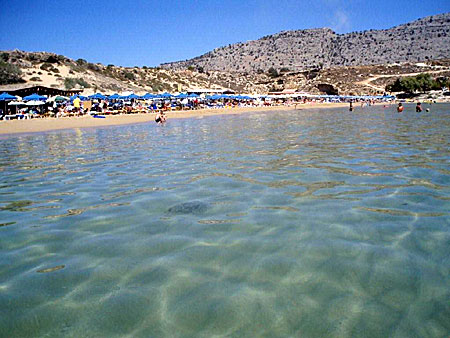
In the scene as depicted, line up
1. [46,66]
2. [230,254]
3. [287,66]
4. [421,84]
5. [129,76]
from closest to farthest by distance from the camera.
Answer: [230,254] → [46,66] → [129,76] → [421,84] → [287,66]

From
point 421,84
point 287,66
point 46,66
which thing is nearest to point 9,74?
point 46,66

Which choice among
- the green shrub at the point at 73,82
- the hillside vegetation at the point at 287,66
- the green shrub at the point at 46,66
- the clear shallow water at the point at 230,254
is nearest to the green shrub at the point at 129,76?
the hillside vegetation at the point at 287,66

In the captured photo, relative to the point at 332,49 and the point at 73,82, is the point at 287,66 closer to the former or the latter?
the point at 332,49

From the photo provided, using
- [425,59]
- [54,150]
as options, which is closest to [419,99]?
[425,59]

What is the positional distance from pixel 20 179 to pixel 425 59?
114m

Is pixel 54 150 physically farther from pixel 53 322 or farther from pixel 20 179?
pixel 53 322

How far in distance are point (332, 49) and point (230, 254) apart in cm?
12963

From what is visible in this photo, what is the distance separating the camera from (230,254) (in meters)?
3.13

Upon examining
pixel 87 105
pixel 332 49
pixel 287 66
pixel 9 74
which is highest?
pixel 332 49

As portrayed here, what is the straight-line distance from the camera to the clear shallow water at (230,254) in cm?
223

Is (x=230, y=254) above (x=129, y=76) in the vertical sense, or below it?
below

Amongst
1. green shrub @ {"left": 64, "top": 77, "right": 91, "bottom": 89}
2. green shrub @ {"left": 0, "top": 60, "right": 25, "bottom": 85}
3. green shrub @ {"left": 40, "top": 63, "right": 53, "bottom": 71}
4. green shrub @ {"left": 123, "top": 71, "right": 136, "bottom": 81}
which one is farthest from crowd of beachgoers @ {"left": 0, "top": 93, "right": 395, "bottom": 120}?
green shrub @ {"left": 123, "top": 71, "right": 136, "bottom": 81}

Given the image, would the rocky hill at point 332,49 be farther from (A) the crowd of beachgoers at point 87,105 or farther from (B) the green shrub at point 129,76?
(A) the crowd of beachgoers at point 87,105

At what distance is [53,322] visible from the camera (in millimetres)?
2256
